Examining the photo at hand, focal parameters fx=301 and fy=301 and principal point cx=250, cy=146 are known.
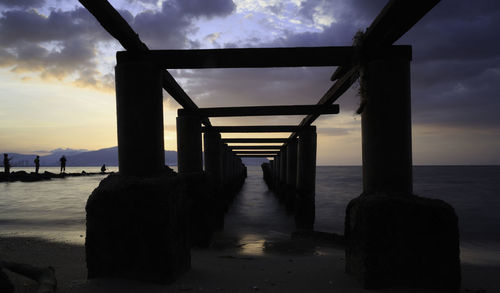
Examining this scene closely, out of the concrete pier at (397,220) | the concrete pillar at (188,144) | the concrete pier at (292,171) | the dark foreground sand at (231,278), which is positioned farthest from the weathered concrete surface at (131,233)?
the concrete pier at (292,171)

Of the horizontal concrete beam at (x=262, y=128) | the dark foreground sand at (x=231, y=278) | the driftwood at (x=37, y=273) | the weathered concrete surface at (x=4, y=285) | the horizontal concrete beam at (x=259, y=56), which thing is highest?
the horizontal concrete beam at (x=259, y=56)

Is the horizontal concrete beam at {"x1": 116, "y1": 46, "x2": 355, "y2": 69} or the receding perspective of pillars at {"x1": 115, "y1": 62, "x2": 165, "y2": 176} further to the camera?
the horizontal concrete beam at {"x1": 116, "y1": 46, "x2": 355, "y2": 69}

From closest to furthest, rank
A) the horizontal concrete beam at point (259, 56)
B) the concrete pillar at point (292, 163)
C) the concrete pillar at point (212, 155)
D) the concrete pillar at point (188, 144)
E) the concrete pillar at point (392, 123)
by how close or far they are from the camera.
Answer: the concrete pillar at point (392, 123) → the horizontal concrete beam at point (259, 56) → the concrete pillar at point (188, 144) → the concrete pillar at point (212, 155) → the concrete pillar at point (292, 163)

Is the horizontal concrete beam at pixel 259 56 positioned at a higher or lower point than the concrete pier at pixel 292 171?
higher

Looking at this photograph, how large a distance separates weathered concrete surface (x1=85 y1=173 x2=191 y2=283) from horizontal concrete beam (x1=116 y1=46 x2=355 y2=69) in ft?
6.20

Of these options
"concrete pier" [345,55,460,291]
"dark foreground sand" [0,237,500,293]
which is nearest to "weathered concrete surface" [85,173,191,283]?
"dark foreground sand" [0,237,500,293]

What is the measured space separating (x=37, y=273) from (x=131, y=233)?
1173 mm

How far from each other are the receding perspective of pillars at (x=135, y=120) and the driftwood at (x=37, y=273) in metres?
1.43

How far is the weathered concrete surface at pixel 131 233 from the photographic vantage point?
11.9 feet

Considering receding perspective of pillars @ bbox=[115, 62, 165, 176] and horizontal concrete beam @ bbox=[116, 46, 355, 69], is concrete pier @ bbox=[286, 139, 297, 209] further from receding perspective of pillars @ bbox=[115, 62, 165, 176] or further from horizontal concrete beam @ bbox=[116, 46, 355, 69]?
receding perspective of pillars @ bbox=[115, 62, 165, 176]

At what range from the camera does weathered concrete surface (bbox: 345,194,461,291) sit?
3502 mm

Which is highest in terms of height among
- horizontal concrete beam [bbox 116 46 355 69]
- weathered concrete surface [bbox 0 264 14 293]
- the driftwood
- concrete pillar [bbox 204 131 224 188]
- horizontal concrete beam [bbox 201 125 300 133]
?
horizontal concrete beam [bbox 116 46 355 69]

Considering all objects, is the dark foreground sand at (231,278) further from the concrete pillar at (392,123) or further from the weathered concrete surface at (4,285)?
the concrete pillar at (392,123)

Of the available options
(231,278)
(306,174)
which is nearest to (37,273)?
(231,278)
